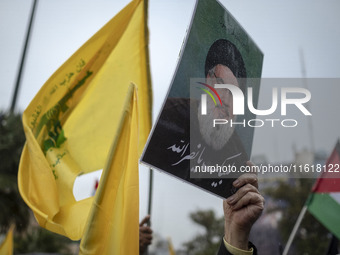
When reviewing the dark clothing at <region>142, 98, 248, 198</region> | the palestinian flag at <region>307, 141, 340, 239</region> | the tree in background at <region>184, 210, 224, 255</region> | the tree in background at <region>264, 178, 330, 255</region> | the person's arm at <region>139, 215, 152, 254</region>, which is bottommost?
the tree in background at <region>184, 210, 224, 255</region>

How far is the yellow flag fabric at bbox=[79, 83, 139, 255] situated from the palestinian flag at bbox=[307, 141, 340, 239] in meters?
2.00

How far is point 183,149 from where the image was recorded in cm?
182

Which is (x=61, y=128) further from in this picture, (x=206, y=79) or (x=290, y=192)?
(x=290, y=192)

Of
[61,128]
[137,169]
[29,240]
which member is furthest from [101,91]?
[29,240]

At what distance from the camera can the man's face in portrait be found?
190 cm

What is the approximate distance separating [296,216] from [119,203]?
1254 centimetres

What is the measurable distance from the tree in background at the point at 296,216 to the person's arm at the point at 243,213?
464 inches

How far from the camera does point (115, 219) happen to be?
6.30 feet

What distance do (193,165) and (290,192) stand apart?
1430 cm

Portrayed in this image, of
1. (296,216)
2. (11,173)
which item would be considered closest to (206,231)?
(296,216)

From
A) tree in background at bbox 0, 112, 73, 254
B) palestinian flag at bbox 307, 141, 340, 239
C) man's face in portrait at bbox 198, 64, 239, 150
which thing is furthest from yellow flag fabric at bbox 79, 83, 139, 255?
tree in background at bbox 0, 112, 73, 254

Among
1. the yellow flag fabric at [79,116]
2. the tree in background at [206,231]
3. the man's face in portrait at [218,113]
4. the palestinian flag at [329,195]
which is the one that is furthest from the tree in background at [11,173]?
the tree in background at [206,231]

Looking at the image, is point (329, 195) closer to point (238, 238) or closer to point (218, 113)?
point (218, 113)

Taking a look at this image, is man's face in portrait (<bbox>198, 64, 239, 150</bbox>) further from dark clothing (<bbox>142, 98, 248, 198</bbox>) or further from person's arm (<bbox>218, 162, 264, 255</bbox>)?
person's arm (<bbox>218, 162, 264, 255</bbox>)
